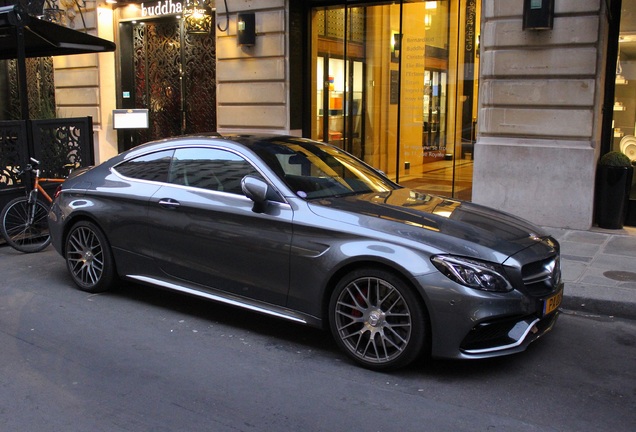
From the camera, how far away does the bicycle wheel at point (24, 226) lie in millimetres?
8336

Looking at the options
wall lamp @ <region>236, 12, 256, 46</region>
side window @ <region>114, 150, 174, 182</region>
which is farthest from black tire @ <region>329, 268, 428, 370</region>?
wall lamp @ <region>236, 12, 256, 46</region>

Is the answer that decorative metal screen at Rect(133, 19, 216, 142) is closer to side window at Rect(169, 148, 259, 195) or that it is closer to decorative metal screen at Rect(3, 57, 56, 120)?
decorative metal screen at Rect(3, 57, 56, 120)

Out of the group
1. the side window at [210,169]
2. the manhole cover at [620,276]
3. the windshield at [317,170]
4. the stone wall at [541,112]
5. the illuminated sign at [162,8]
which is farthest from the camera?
the illuminated sign at [162,8]

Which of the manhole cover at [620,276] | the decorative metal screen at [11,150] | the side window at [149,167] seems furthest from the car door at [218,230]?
the decorative metal screen at [11,150]

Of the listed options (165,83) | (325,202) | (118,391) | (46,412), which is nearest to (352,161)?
(325,202)

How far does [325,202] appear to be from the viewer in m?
5.15

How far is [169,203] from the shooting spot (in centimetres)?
575

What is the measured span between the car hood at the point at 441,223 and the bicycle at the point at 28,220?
486 cm

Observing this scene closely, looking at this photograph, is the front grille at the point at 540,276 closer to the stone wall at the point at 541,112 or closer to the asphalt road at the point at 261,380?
the asphalt road at the point at 261,380

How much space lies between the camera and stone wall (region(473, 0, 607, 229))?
9258 millimetres

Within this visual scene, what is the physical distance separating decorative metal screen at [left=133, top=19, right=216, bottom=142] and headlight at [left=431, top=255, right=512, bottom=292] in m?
10.7

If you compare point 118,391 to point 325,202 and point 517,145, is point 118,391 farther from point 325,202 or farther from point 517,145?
point 517,145

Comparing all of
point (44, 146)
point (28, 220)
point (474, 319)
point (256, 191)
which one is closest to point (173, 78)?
point (44, 146)

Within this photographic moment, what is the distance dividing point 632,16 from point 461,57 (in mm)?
2734
